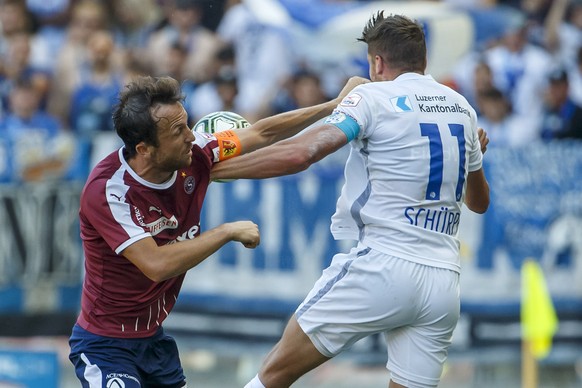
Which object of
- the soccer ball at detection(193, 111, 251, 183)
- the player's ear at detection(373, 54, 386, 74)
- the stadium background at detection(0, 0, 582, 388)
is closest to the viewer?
the player's ear at detection(373, 54, 386, 74)

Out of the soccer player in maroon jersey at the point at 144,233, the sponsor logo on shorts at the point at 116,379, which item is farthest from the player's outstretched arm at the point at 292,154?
the sponsor logo on shorts at the point at 116,379

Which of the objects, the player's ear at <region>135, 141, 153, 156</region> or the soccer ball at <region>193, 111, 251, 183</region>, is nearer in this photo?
the player's ear at <region>135, 141, 153, 156</region>

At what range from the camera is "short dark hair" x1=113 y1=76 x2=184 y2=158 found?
5.18 meters

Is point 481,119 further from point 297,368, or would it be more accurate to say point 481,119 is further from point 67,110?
point 297,368

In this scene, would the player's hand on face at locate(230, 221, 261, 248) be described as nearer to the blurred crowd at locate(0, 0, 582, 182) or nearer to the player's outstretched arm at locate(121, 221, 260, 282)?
the player's outstretched arm at locate(121, 221, 260, 282)

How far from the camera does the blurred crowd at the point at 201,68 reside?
10500 mm

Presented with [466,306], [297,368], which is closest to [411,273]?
[297,368]

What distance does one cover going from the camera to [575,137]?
10383 mm

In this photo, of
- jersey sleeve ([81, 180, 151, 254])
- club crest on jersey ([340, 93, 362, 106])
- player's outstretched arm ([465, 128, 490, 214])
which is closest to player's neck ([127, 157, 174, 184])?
jersey sleeve ([81, 180, 151, 254])

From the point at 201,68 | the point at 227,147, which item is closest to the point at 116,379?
the point at 227,147

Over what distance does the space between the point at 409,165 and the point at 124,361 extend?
5.83 feet

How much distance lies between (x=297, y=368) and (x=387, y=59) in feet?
5.52

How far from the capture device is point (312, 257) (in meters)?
10.6

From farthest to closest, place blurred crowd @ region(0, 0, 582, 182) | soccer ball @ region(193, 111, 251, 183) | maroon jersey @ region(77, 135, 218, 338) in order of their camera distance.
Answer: blurred crowd @ region(0, 0, 582, 182), soccer ball @ region(193, 111, 251, 183), maroon jersey @ region(77, 135, 218, 338)
